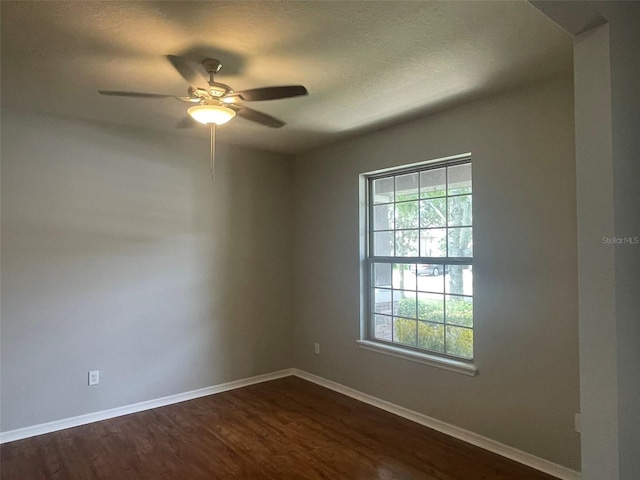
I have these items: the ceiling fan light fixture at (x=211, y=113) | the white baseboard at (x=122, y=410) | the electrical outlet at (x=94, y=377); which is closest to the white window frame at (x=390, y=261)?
the white baseboard at (x=122, y=410)

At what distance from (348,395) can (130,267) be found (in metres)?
2.38

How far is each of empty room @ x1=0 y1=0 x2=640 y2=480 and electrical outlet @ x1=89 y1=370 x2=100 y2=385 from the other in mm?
10

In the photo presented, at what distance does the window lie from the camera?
326 cm

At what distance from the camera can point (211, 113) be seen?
2307 mm

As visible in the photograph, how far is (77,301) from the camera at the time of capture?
345cm

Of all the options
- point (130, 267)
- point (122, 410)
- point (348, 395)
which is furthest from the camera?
point (348, 395)

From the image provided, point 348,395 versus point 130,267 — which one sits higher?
point 130,267

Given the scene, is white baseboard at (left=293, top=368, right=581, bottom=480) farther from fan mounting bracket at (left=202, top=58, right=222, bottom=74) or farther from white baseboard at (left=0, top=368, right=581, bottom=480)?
fan mounting bracket at (left=202, top=58, right=222, bottom=74)

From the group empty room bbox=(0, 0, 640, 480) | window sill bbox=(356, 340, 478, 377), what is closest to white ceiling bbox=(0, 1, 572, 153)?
empty room bbox=(0, 0, 640, 480)

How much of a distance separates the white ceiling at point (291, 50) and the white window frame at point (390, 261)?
509mm

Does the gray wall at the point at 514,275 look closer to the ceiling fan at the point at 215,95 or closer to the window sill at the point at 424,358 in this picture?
the window sill at the point at 424,358

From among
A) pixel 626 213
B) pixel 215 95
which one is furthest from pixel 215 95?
pixel 626 213

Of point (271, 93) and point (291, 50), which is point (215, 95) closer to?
point (271, 93)

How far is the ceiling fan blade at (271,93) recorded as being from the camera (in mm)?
2176
